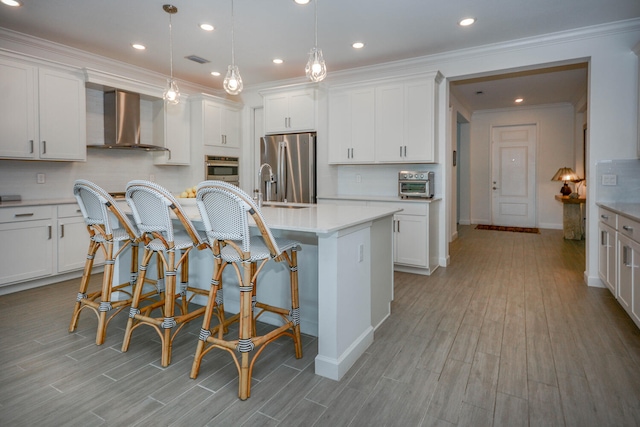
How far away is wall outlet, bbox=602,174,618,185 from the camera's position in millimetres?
3779

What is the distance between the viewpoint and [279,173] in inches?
216

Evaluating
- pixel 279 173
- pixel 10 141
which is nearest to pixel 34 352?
pixel 10 141

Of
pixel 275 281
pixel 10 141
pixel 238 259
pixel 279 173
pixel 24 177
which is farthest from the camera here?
pixel 279 173

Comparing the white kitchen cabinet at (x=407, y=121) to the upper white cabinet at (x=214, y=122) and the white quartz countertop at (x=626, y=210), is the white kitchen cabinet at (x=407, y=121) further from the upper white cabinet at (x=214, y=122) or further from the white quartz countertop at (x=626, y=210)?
the upper white cabinet at (x=214, y=122)

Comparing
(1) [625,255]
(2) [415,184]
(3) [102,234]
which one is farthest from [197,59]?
(1) [625,255]

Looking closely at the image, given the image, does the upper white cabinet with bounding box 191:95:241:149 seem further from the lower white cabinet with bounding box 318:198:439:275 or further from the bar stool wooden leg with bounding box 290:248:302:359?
the bar stool wooden leg with bounding box 290:248:302:359

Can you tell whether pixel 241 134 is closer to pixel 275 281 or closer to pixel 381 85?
pixel 381 85

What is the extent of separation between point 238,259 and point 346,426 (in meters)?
0.95

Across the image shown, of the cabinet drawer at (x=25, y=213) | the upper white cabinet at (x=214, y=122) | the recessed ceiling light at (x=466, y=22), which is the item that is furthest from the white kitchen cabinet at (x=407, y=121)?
the cabinet drawer at (x=25, y=213)

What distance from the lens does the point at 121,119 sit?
473cm

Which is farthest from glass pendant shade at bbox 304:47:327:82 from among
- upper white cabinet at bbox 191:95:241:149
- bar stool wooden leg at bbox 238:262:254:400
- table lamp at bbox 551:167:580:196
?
table lamp at bbox 551:167:580:196

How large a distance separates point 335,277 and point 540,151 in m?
7.83

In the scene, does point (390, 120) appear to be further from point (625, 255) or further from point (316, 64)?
point (625, 255)

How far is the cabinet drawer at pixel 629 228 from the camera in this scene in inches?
101
